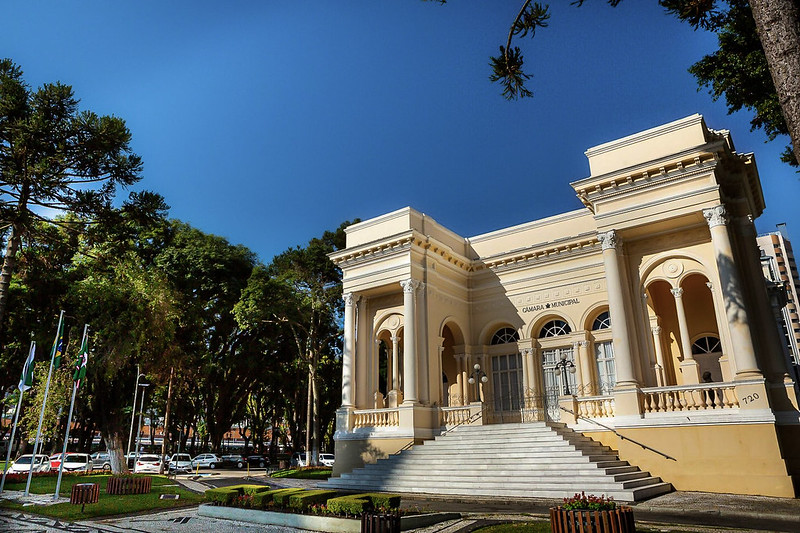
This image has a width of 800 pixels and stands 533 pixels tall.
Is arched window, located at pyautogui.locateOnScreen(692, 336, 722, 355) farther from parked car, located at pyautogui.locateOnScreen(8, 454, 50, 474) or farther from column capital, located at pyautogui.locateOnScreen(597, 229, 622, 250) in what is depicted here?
parked car, located at pyautogui.locateOnScreen(8, 454, 50, 474)

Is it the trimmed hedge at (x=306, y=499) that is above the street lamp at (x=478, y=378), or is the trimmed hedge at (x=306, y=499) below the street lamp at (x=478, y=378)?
below

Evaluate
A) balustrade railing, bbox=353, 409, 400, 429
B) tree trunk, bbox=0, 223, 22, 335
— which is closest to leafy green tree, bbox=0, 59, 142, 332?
tree trunk, bbox=0, 223, 22, 335

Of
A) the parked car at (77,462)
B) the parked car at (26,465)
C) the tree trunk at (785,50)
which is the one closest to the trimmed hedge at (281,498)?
the tree trunk at (785,50)

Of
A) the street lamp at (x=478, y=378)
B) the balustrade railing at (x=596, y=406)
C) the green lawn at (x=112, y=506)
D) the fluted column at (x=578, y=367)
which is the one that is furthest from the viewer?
the street lamp at (x=478, y=378)

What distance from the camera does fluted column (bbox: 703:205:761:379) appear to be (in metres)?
14.4

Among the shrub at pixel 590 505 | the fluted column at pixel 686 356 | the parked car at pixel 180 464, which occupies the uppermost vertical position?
the fluted column at pixel 686 356

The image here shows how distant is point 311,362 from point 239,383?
9.73 metres

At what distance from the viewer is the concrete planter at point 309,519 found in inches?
366

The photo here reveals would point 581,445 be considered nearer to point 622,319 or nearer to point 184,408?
point 622,319

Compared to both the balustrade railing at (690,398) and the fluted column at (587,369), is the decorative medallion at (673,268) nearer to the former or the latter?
the balustrade railing at (690,398)

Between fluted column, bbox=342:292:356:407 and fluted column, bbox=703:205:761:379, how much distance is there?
13477 mm

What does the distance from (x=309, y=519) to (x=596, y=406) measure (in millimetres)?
11028

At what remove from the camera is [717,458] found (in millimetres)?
14180

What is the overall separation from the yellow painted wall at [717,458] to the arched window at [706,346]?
197 inches
